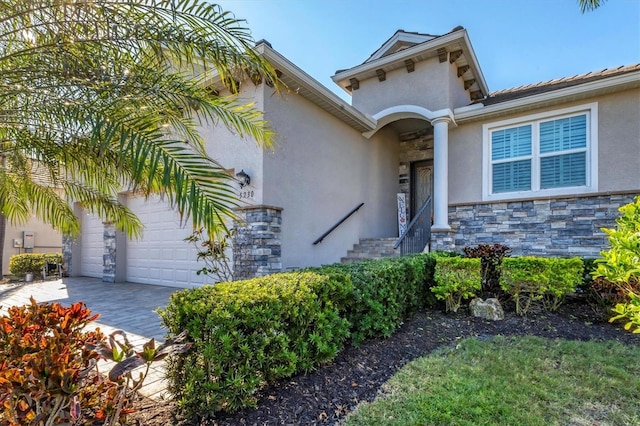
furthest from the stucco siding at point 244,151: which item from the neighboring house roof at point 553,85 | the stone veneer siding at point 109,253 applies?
the neighboring house roof at point 553,85

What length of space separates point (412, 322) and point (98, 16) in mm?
5210

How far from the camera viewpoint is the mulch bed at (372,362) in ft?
8.45

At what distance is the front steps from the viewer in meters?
8.41

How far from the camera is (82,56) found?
298 cm

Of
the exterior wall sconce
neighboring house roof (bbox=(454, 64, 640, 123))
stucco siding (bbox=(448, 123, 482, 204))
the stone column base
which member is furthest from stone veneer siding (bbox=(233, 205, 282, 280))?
neighboring house roof (bbox=(454, 64, 640, 123))

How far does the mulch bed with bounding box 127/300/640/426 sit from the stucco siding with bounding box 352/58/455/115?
5458 mm

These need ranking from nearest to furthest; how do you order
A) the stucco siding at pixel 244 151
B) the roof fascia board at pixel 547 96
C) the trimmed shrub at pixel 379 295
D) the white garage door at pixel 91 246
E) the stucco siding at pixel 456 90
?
1. the trimmed shrub at pixel 379 295
2. the stucco siding at pixel 244 151
3. the roof fascia board at pixel 547 96
4. the stucco siding at pixel 456 90
5. the white garage door at pixel 91 246

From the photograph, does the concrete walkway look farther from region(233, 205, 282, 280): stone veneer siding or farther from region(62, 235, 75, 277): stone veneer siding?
region(233, 205, 282, 280): stone veneer siding

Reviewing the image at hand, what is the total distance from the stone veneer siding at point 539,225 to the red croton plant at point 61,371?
7345 mm

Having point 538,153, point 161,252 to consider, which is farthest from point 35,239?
point 538,153

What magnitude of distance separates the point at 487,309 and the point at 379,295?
2282mm

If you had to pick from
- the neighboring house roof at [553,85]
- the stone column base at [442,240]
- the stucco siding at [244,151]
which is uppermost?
the neighboring house roof at [553,85]

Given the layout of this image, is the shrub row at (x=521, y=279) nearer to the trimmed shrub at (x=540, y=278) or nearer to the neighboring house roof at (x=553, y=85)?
the trimmed shrub at (x=540, y=278)

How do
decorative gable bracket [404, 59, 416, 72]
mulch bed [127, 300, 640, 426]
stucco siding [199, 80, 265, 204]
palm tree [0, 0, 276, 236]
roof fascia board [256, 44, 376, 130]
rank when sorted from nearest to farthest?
mulch bed [127, 300, 640, 426] < palm tree [0, 0, 276, 236] < roof fascia board [256, 44, 376, 130] < stucco siding [199, 80, 265, 204] < decorative gable bracket [404, 59, 416, 72]
